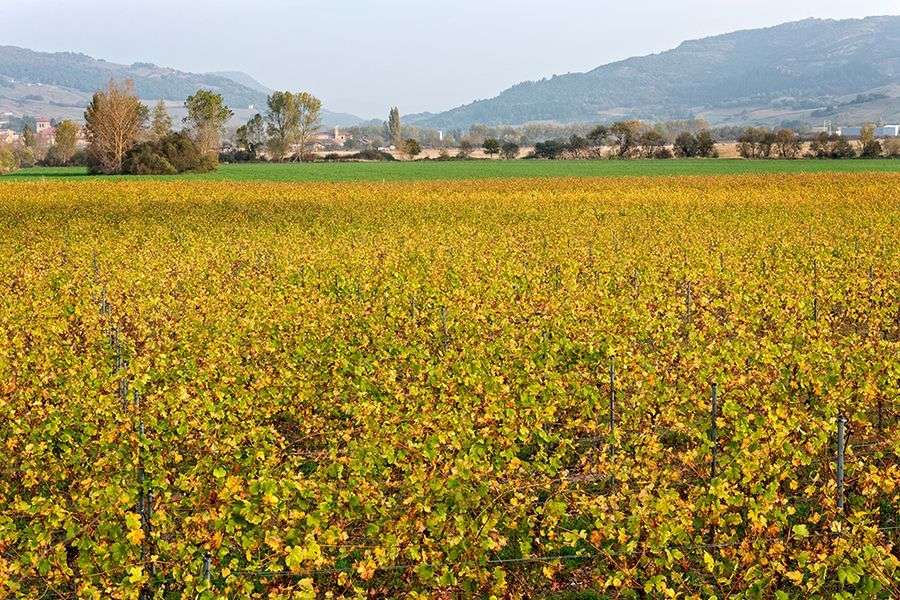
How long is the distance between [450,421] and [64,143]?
13630 centimetres

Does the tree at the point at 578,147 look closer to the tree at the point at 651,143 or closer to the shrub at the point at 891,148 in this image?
the tree at the point at 651,143

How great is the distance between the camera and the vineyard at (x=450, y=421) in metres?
6.20

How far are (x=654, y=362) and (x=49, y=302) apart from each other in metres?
9.90

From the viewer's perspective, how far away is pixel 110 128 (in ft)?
276

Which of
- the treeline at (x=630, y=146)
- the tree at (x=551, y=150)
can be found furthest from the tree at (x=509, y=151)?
the tree at (x=551, y=150)

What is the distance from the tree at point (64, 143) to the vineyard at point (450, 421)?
116255 millimetres

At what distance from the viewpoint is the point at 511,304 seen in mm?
14477

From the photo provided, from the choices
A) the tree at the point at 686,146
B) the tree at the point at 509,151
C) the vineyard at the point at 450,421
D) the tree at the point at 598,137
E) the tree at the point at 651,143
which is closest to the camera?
the vineyard at the point at 450,421

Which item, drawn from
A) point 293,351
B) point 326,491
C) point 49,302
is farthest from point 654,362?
point 49,302

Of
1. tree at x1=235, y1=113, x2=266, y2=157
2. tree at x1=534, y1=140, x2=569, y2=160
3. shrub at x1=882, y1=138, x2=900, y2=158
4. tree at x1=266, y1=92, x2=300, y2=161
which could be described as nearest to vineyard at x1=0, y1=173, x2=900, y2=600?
shrub at x1=882, y1=138, x2=900, y2=158

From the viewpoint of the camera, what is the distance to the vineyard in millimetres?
6199

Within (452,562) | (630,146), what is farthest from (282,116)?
(452,562)

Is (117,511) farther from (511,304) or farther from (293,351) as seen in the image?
(511,304)

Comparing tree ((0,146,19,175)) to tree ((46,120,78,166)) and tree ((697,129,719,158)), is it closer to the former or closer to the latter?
tree ((46,120,78,166))
